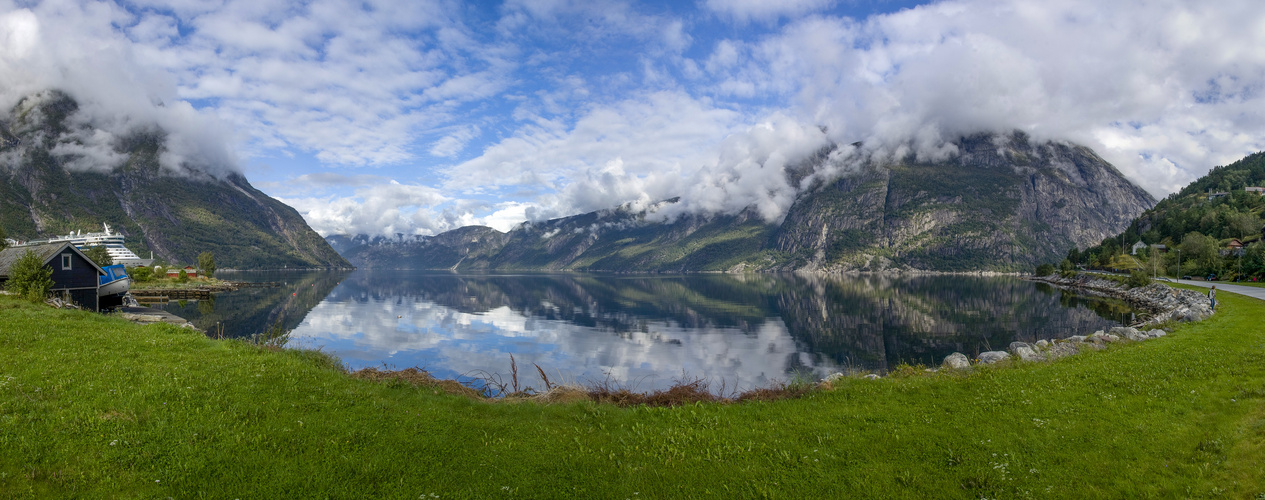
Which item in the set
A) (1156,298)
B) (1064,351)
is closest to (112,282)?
(1064,351)

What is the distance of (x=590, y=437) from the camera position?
10672mm

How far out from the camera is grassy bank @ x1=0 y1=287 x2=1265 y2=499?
26.0 ft

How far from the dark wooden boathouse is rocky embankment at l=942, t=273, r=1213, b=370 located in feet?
212

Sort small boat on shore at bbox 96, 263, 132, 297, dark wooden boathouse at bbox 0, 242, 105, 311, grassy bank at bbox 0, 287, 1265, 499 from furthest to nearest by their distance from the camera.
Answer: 1. small boat on shore at bbox 96, 263, 132, 297
2. dark wooden boathouse at bbox 0, 242, 105, 311
3. grassy bank at bbox 0, 287, 1265, 499

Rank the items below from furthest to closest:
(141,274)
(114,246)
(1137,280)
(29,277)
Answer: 1. (114,246)
2. (141,274)
3. (1137,280)
4. (29,277)

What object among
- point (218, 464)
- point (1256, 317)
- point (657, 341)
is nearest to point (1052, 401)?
point (218, 464)

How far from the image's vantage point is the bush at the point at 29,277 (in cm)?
3488

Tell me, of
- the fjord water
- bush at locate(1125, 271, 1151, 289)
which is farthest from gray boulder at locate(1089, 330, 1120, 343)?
bush at locate(1125, 271, 1151, 289)

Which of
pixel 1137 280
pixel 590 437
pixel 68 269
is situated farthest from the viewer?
pixel 1137 280

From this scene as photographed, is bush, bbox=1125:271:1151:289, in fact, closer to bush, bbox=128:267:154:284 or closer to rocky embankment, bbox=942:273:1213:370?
rocky embankment, bbox=942:273:1213:370

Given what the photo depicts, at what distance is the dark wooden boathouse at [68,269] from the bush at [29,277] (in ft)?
9.31

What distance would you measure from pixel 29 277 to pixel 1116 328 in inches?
2702

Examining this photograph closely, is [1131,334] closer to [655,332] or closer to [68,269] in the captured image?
[655,332]

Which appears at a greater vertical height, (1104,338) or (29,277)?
(29,277)
